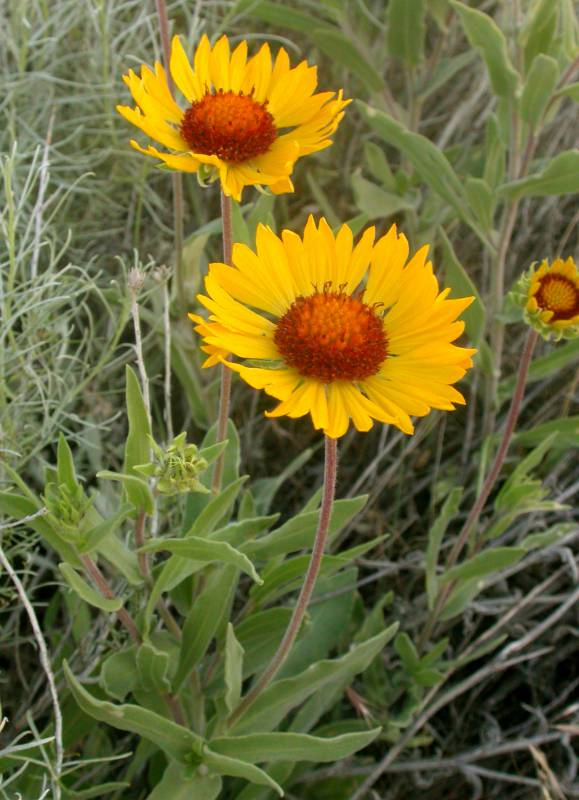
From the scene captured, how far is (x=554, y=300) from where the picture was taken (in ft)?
3.69

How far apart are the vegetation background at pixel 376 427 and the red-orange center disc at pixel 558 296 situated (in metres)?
0.24

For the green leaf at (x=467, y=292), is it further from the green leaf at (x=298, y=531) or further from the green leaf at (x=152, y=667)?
the green leaf at (x=152, y=667)

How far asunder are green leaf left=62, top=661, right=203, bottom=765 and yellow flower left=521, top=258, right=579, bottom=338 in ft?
2.10

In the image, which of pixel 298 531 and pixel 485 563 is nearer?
pixel 298 531

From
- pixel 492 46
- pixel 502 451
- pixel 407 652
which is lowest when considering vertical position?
pixel 407 652

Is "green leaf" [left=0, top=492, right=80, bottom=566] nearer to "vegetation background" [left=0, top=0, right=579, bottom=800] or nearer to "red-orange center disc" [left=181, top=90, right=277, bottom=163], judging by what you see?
"vegetation background" [left=0, top=0, right=579, bottom=800]

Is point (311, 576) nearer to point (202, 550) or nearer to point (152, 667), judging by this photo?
point (202, 550)

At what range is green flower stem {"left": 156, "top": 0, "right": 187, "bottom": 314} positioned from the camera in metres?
1.18

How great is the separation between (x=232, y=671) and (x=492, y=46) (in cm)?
95

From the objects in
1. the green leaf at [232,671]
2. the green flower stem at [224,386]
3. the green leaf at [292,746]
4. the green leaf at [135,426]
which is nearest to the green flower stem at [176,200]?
the green flower stem at [224,386]

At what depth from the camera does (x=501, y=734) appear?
1497mm

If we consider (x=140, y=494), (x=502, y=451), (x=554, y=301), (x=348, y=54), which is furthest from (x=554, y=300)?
(x=348, y=54)

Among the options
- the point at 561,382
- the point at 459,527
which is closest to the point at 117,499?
the point at 459,527

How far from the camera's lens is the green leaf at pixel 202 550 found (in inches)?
37.0
